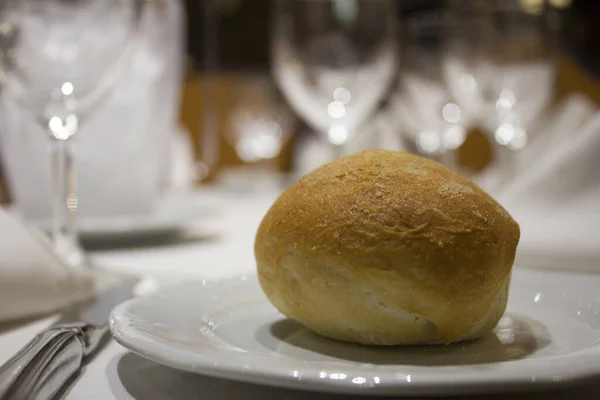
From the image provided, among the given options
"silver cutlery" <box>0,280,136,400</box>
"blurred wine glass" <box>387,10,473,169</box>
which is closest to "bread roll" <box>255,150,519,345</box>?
"silver cutlery" <box>0,280,136,400</box>

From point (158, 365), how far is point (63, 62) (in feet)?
1.51

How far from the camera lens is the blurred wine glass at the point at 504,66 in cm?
138

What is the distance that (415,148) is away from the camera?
2.03 m

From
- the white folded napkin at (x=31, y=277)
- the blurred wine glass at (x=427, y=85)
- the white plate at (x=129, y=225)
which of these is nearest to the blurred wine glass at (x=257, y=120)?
the blurred wine glass at (x=427, y=85)

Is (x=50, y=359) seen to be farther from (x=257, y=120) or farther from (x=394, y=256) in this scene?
(x=257, y=120)

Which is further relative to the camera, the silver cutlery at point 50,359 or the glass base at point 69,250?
the glass base at point 69,250

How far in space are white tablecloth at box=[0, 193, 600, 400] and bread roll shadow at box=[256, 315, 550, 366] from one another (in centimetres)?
4

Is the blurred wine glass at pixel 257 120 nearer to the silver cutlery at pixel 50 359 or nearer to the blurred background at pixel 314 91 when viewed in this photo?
the blurred background at pixel 314 91

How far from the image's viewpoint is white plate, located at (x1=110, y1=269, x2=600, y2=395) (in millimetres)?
347

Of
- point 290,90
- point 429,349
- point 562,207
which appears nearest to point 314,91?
point 290,90

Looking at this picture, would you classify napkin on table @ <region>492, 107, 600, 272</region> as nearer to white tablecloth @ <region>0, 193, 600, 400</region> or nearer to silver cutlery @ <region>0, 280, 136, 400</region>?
white tablecloth @ <region>0, 193, 600, 400</region>

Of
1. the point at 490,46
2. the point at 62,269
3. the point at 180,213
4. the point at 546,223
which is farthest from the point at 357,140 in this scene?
the point at 62,269

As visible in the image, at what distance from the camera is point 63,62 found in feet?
2.62

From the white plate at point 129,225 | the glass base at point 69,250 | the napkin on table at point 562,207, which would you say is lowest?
the white plate at point 129,225
